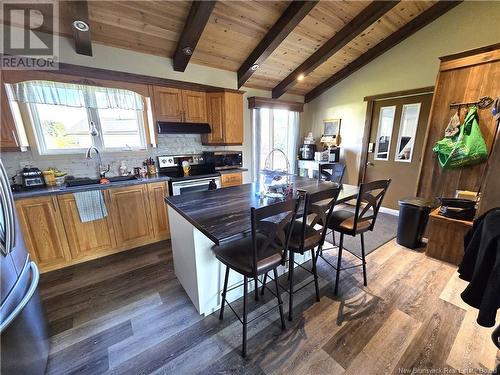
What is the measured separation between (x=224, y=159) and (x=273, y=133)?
1.57 m

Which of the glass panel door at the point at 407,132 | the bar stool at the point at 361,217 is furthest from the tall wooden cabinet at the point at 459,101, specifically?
the bar stool at the point at 361,217

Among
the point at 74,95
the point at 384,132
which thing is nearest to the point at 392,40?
the point at 384,132

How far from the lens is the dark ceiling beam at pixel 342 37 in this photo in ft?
8.55

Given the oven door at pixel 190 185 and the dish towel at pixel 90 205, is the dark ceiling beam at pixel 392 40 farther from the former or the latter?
the dish towel at pixel 90 205

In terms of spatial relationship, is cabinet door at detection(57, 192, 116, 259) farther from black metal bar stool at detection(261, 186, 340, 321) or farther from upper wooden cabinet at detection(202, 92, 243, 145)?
black metal bar stool at detection(261, 186, 340, 321)

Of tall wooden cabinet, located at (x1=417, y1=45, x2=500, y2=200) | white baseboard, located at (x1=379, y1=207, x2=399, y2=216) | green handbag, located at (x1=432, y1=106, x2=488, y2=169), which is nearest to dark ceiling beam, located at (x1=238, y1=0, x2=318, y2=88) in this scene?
tall wooden cabinet, located at (x1=417, y1=45, x2=500, y2=200)

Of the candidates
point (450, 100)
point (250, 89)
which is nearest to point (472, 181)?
point (450, 100)

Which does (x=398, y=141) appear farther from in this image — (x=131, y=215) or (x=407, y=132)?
(x=131, y=215)

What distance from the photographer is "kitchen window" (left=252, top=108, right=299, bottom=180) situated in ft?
14.2

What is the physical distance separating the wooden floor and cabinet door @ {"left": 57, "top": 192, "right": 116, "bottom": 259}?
34cm

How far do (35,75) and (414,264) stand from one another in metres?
4.75

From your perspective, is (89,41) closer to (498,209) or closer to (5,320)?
(5,320)

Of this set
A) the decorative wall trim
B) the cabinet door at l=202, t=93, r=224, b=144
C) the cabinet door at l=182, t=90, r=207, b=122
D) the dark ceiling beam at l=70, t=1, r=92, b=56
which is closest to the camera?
the dark ceiling beam at l=70, t=1, r=92, b=56

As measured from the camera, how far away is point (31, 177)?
2.34m
